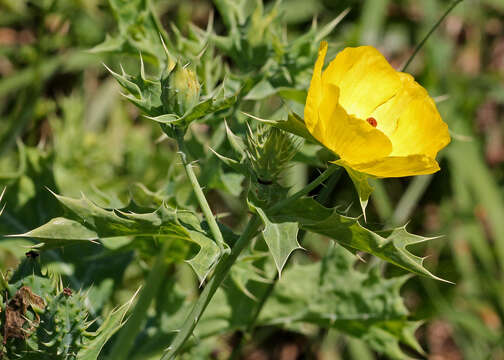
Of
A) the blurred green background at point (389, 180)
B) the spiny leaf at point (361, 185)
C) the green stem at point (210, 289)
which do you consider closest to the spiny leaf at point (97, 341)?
the green stem at point (210, 289)

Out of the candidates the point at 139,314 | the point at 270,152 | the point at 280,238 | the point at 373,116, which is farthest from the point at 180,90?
the point at 139,314

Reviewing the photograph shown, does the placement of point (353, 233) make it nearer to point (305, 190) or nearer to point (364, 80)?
point (305, 190)

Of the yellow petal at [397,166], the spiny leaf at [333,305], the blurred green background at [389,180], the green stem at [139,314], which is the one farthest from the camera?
the blurred green background at [389,180]

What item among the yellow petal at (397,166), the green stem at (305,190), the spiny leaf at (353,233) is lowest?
the spiny leaf at (353,233)

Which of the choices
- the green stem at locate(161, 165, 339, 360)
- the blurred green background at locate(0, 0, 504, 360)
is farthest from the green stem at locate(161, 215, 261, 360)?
the blurred green background at locate(0, 0, 504, 360)

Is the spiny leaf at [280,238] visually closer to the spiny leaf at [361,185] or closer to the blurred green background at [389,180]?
the spiny leaf at [361,185]

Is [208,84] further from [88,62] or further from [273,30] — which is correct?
[88,62]

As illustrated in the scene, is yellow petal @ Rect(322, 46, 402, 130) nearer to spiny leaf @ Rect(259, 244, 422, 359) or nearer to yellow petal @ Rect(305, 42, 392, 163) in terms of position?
yellow petal @ Rect(305, 42, 392, 163)
